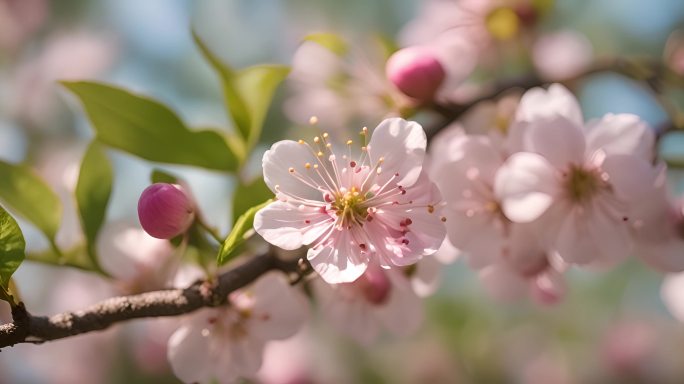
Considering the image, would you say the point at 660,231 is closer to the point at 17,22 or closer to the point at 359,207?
the point at 359,207

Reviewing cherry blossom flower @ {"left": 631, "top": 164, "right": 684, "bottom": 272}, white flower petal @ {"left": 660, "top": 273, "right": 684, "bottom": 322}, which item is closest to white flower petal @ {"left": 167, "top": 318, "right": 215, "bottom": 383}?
cherry blossom flower @ {"left": 631, "top": 164, "right": 684, "bottom": 272}

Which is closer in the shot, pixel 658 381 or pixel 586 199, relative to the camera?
pixel 586 199

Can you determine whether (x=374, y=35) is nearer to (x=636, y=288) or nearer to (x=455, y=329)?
(x=455, y=329)

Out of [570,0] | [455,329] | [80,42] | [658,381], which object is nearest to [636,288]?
[658,381]

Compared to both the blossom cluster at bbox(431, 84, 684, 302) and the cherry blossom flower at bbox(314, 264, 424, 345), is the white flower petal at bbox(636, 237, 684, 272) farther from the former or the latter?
the cherry blossom flower at bbox(314, 264, 424, 345)

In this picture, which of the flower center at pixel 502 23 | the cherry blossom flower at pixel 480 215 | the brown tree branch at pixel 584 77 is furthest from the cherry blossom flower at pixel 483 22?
the cherry blossom flower at pixel 480 215
